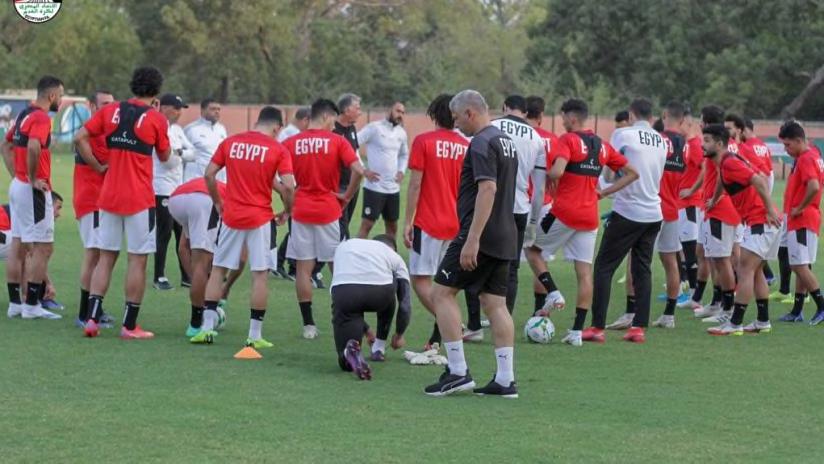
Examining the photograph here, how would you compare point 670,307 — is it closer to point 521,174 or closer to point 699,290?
point 699,290

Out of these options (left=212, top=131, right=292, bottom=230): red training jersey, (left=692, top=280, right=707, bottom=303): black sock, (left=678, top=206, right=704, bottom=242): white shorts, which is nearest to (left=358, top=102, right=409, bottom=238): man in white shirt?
(left=678, top=206, right=704, bottom=242): white shorts

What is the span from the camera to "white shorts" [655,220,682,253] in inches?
509

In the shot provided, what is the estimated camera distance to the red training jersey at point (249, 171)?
10430mm

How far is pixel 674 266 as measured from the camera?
1267 centimetres

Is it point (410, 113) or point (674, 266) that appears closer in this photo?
point (674, 266)

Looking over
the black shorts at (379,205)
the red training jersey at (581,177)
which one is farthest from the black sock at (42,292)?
the red training jersey at (581,177)

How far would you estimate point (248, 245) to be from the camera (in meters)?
10.6

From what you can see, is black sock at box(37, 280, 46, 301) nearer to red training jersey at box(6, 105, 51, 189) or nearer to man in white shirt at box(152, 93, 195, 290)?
red training jersey at box(6, 105, 51, 189)

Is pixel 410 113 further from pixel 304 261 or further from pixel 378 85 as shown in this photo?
pixel 304 261

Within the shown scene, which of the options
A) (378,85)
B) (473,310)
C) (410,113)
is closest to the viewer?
(473,310)

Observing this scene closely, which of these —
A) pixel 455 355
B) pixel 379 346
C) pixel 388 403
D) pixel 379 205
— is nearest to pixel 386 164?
pixel 379 205

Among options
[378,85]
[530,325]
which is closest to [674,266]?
[530,325]

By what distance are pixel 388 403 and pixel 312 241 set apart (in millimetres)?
3360

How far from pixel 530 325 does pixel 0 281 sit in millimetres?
6657
